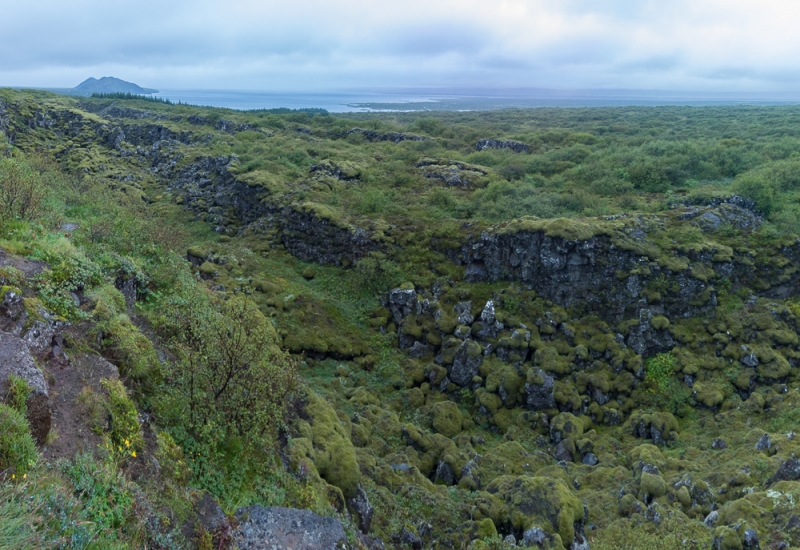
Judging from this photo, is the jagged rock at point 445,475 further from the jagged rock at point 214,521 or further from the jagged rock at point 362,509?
the jagged rock at point 214,521

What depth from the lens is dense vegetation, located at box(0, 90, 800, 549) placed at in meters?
→ 9.52

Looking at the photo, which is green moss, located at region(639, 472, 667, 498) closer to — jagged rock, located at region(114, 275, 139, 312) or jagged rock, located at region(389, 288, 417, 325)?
jagged rock, located at region(389, 288, 417, 325)

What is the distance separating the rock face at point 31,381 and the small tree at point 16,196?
8.65 m

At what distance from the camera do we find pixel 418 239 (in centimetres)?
3092

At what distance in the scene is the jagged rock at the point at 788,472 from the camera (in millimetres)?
14055

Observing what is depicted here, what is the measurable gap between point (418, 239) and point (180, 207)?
2822cm

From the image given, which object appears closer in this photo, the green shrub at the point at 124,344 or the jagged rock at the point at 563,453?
the green shrub at the point at 124,344

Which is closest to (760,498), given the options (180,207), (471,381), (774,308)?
(471,381)

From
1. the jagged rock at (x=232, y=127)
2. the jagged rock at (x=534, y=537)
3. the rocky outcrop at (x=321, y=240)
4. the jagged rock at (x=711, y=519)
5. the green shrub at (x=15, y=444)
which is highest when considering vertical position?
the jagged rock at (x=232, y=127)

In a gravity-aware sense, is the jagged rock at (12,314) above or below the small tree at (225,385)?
above

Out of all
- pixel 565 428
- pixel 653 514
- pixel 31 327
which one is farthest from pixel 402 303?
pixel 31 327

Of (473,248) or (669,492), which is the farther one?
(473,248)

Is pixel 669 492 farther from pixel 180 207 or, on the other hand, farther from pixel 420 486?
pixel 180 207

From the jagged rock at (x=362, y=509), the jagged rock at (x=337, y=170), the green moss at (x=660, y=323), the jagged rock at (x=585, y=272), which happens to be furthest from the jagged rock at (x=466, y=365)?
the jagged rock at (x=337, y=170)
